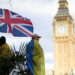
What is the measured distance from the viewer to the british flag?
215 inches

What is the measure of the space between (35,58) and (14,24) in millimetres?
519

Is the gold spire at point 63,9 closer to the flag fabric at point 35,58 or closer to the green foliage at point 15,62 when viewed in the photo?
the flag fabric at point 35,58

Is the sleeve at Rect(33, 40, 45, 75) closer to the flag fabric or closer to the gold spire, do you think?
the flag fabric

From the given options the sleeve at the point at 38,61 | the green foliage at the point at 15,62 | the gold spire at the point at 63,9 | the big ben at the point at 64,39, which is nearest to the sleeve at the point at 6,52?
the green foliage at the point at 15,62

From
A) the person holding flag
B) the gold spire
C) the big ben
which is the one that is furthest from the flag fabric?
the gold spire

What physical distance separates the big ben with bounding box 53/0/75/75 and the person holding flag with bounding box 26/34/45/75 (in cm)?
8761

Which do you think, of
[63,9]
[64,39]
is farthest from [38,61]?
[63,9]

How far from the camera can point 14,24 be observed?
18.5 feet

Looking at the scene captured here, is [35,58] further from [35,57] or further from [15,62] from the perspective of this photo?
[15,62]

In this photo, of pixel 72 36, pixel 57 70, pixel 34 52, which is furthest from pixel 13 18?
pixel 72 36

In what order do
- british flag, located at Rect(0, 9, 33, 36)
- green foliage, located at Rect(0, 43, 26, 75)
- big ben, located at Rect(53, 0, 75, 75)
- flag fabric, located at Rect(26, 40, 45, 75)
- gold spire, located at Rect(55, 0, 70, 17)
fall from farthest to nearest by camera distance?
1. gold spire, located at Rect(55, 0, 70, 17)
2. big ben, located at Rect(53, 0, 75, 75)
3. flag fabric, located at Rect(26, 40, 45, 75)
4. british flag, located at Rect(0, 9, 33, 36)
5. green foliage, located at Rect(0, 43, 26, 75)

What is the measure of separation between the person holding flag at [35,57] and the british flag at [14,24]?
15cm

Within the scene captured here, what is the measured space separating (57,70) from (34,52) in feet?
280

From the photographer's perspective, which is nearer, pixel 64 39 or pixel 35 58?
pixel 35 58
